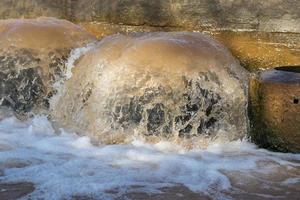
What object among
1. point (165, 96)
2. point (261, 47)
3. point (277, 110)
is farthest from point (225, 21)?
point (277, 110)

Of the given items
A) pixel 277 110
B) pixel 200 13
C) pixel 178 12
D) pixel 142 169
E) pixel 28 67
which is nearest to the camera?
pixel 142 169

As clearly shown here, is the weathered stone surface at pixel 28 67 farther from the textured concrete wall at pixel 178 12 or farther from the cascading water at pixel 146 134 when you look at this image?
the textured concrete wall at pixel 178 12

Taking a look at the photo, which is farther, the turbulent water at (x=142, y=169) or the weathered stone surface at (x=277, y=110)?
the weathered stone surface at (x=277, y=110)

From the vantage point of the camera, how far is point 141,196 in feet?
10.6

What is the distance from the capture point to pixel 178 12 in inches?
245

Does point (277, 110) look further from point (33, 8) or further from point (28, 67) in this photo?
point (33, 8)

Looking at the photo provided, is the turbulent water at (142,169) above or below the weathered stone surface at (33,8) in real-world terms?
below

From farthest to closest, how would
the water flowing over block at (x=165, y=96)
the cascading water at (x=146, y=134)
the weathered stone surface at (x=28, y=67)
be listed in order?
the weathered stone surface at (x=28, y=67) → the water flowing over block at (x=165, y=96) → the cascading water at (x=146, y=134)

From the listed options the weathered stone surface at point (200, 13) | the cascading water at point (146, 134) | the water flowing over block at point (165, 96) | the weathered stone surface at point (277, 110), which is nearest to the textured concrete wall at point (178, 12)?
the weathered stone surface at point (200, 13)

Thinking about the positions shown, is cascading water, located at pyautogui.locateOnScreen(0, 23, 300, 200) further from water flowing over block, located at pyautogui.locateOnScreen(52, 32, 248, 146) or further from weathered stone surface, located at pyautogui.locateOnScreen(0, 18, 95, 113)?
weathered stone surface, located at pyautogui.locateOnScreen(0, 18, 95, 113)

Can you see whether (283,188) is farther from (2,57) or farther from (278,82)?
(2,57)

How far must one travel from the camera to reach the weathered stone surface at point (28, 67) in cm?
562

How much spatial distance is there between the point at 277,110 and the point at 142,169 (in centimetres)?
134

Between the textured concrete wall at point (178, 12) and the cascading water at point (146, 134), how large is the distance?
2.77 feet
